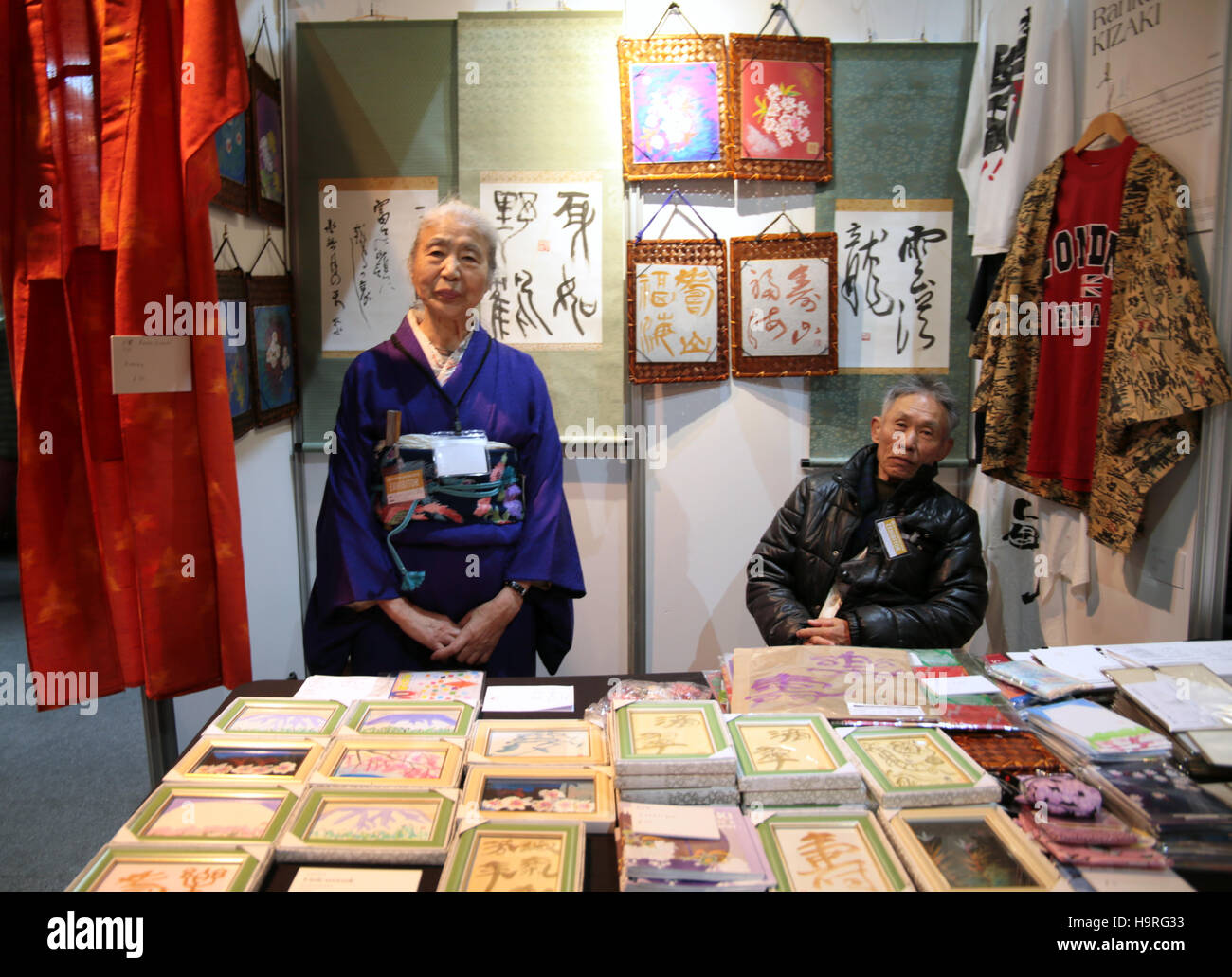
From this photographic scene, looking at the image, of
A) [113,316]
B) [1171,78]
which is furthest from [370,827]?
[1171,78]

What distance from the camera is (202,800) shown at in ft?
4.01

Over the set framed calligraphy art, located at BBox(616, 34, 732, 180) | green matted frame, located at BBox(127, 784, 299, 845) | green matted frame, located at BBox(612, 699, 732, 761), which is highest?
framed calligraphy art, located at BBox(616, 34, 732, 180)

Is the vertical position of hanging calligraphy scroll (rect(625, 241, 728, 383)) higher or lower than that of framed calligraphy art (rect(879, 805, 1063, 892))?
higher

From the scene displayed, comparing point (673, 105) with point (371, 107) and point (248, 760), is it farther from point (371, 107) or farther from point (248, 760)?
point (248, 760)

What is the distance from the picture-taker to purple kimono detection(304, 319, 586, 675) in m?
2.12

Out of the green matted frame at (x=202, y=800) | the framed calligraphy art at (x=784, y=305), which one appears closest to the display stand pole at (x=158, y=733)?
the green matted frame at (x=202, y=800)

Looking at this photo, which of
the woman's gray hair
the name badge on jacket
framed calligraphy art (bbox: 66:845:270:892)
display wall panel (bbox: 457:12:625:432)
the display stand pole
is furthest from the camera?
display wall panel (bbox: 457:12:625:432)

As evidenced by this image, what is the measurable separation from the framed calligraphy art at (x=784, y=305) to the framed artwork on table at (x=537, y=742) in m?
1.99

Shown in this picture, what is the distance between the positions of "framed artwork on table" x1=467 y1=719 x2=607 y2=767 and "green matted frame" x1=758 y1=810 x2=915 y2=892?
0.30 meters

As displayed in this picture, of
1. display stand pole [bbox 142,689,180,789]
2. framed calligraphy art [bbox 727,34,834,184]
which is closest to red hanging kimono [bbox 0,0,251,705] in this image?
display stand pole [bbox 142,689,180,789]

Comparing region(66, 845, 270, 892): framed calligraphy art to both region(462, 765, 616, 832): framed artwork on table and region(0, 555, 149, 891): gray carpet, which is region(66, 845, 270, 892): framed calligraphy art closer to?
region(462, 765, 616, 832): framed artwork on table

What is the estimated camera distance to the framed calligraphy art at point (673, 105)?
3008mm

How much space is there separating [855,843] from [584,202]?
2486 mm

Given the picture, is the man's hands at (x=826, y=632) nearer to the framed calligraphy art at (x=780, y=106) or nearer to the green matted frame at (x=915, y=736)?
the green matted frame at (x=915, y=736)
